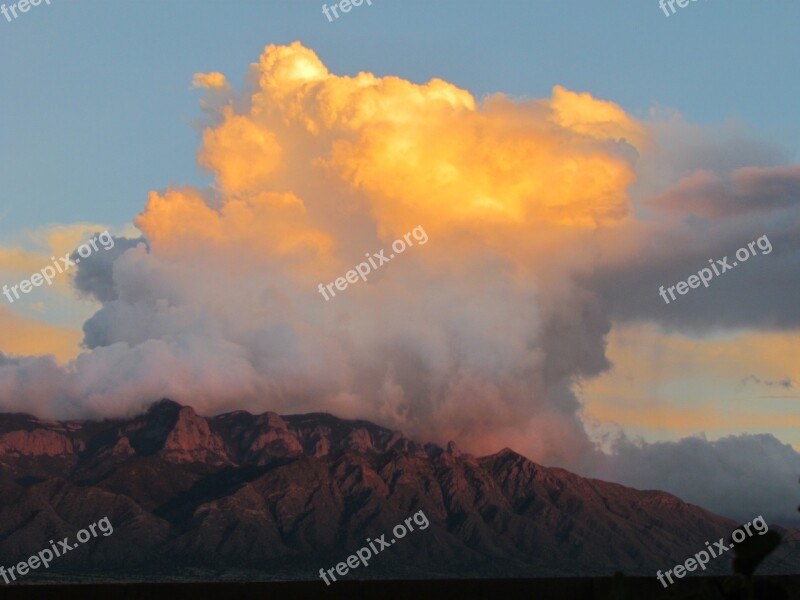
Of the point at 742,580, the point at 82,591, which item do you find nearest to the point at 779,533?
the point at 742,580

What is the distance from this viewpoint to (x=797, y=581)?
66.8ft

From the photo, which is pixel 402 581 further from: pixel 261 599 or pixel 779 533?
pixel 779 533

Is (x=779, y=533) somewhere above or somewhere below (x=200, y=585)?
below

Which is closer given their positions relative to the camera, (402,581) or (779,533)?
(779,533)

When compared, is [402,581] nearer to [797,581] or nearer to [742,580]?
[797,581]

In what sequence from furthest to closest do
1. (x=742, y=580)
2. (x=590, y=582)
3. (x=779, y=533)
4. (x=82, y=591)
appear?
(x=590, y=582)
(x=82, y=591)
(x=779, y=533)
(x=742, y=580)

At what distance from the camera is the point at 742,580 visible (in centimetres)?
988

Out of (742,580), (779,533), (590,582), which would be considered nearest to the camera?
(742,580)

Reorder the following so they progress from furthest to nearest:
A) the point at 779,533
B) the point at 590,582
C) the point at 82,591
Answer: the point at 590,582, the point at 82,591, the point at 779,533

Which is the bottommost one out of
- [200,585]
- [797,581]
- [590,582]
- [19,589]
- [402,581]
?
[797,581]

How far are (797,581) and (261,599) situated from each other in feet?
32.3

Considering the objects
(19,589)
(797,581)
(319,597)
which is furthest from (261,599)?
(797,581)

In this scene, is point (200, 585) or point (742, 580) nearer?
point (742, 580)

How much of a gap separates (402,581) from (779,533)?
11.6 metres
